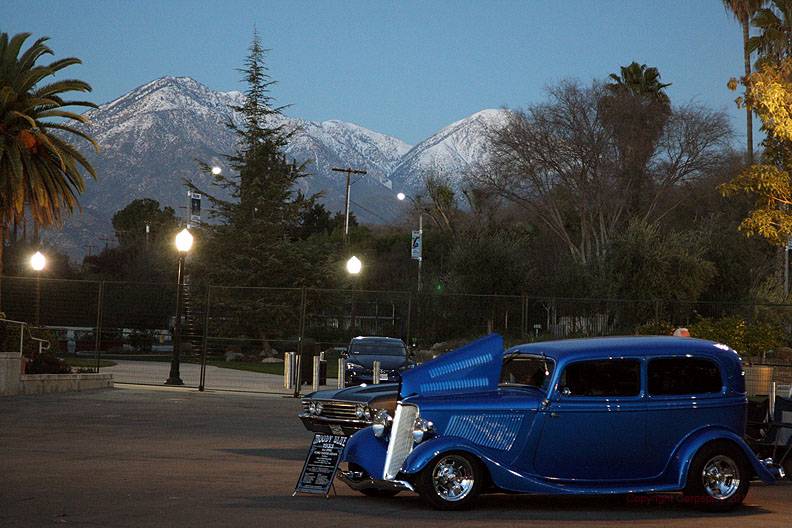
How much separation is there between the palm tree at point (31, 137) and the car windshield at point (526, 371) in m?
27.5

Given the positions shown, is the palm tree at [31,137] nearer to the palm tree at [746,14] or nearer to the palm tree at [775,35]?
the palm tree at [775,35]

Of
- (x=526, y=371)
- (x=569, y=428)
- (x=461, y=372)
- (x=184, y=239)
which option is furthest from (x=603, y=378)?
(x=184, y=239)

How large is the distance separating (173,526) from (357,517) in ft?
5.81

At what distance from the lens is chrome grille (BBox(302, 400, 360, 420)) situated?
1681 centimetres

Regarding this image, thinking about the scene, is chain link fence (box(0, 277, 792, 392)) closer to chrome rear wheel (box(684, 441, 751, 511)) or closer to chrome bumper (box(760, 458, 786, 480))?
chrome bumper (box(760, 458, 786, 480))

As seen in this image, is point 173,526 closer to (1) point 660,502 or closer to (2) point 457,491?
(2) point 457,491

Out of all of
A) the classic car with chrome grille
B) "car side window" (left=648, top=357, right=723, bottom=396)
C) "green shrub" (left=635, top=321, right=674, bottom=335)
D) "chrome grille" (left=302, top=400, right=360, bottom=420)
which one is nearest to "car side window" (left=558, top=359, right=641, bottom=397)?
"car side window" (left=648, top=357, right=723, bottom=396)

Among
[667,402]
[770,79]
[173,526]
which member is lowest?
[173,526]

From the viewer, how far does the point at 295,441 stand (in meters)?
19.5

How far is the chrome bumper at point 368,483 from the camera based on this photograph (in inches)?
471

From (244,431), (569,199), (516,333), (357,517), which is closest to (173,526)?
(357,517)

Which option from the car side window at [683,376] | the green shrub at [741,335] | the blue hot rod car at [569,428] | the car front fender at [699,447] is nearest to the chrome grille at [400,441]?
the blue hot rod car at [569,428]

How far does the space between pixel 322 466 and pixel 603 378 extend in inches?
117

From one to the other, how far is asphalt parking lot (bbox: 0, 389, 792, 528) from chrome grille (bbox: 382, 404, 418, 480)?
409mm
